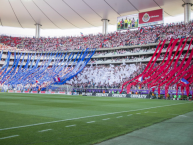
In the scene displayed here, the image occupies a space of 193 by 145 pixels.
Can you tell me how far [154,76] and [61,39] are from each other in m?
43.0

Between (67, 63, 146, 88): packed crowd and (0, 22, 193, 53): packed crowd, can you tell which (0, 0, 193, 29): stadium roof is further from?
(67, 63, 146, 88): packed crowd

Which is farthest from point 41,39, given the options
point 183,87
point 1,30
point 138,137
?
point 138,137

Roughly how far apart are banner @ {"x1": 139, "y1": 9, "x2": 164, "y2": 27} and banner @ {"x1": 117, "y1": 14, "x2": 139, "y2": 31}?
1460 mm

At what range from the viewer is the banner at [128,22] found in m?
54.9

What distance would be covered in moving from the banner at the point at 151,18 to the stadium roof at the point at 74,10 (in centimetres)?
335

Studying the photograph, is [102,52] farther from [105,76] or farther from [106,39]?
[105,76]

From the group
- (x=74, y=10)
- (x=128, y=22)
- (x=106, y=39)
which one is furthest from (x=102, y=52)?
(x=74, y=10)

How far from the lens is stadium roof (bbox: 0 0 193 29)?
2157 inches

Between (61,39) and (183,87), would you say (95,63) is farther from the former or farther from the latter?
(183,87)

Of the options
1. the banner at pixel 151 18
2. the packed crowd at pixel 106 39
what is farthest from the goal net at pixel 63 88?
the banner at pixel 151 18

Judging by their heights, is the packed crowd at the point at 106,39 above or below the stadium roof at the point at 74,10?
below

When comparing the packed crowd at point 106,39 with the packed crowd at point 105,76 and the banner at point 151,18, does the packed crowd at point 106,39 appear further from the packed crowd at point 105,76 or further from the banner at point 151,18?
the packed crowd at point 105,76

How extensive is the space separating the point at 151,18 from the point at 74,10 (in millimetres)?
23817

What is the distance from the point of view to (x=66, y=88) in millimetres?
45656
